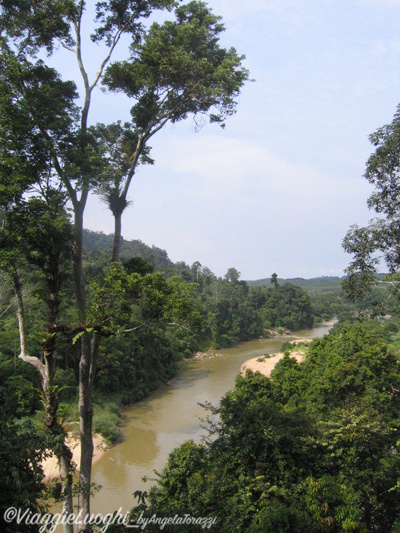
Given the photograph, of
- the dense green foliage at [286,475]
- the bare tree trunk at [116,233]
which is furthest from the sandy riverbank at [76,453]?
the bare tree trunk at [116,233]

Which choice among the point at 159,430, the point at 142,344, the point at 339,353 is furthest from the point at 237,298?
the point at 339,353

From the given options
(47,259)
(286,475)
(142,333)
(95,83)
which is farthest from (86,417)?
(142,333)

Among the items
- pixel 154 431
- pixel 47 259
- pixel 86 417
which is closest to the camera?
pixel 86 417

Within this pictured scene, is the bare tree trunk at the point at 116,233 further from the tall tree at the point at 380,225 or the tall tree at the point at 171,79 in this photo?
the tall tree at the point at 380,225

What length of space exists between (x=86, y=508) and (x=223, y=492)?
2.43 m

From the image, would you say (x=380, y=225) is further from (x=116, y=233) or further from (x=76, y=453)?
(x=76, y=453)

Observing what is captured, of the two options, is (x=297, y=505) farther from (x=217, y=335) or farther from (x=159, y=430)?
(x=217, y=335)

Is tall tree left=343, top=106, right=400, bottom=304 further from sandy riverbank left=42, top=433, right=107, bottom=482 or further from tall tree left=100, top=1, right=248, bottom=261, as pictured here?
sandy riverbank left=42, top=433, right=107, bottom=482

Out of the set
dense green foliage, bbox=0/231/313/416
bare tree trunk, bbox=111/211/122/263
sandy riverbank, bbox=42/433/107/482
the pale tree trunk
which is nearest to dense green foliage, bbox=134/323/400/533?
the pale tree trunk

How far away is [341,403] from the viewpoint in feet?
39.2

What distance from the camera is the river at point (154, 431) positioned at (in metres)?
13.1

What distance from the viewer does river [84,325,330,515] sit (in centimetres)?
1309

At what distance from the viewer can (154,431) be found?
18297 mm

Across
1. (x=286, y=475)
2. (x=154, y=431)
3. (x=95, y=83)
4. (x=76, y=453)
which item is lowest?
(x=154, y=431)
